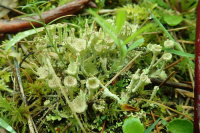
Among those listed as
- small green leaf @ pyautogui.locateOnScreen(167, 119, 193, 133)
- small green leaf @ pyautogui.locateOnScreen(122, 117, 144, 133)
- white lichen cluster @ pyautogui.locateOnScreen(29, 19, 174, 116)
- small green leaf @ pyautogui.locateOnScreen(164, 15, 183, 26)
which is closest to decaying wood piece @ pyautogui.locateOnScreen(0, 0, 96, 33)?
white lichen cluster @ pyautogui.locateOnScreen(29, 19, 174, 116)

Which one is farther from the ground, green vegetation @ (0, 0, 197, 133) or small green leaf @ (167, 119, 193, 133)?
green vegetation @ (0, 0, 197, 133)

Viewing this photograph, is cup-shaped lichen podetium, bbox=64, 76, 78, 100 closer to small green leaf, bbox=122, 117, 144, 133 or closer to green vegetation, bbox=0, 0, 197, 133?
green vegetation, bbox=0, 0, 197, 133

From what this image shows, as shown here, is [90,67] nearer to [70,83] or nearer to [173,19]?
[70,83]

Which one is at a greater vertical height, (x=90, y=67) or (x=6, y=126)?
(x=90, y=67)

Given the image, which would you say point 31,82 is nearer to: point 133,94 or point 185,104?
point 133,94

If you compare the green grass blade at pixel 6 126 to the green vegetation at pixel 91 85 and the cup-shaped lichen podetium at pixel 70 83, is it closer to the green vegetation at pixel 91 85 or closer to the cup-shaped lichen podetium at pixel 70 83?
the green vegetation at pixel 91 85

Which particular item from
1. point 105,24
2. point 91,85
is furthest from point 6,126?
point 105,24
